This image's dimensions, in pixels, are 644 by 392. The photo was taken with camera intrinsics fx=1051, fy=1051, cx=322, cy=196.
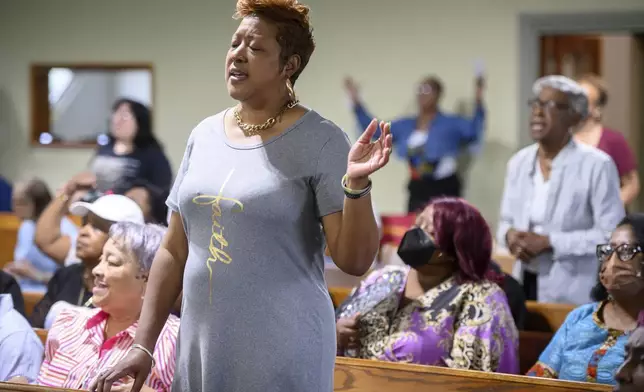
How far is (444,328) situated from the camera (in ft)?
10.0

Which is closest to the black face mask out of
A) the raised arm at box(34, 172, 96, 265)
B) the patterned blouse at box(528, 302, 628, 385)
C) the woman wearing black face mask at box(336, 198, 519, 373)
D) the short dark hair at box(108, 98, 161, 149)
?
the woman wearing black face mask at box(336, 198, 519, 373)

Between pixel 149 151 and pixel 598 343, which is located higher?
pixel 149 151

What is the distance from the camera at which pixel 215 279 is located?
70.4 inches

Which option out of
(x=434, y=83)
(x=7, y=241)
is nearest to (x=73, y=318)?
(x=7, y=241)

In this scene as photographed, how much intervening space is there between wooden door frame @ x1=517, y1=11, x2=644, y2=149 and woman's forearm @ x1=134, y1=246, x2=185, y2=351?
17.5ft

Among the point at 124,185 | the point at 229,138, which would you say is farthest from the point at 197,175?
the point at 124,185

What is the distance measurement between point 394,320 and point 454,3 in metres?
4.39

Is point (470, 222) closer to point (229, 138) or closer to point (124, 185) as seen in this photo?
point (229, 138)

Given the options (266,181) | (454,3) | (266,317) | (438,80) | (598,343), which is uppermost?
(454,3)

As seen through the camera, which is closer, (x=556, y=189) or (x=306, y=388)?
(x=306, y=388)

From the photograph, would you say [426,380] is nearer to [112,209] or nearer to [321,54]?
[112,209]

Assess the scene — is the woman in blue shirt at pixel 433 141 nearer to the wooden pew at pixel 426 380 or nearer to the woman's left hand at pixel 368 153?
the wooden pew at pixel 426 380

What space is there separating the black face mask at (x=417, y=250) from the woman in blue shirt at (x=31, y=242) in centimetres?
219

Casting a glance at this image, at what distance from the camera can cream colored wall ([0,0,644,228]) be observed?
280 inches
